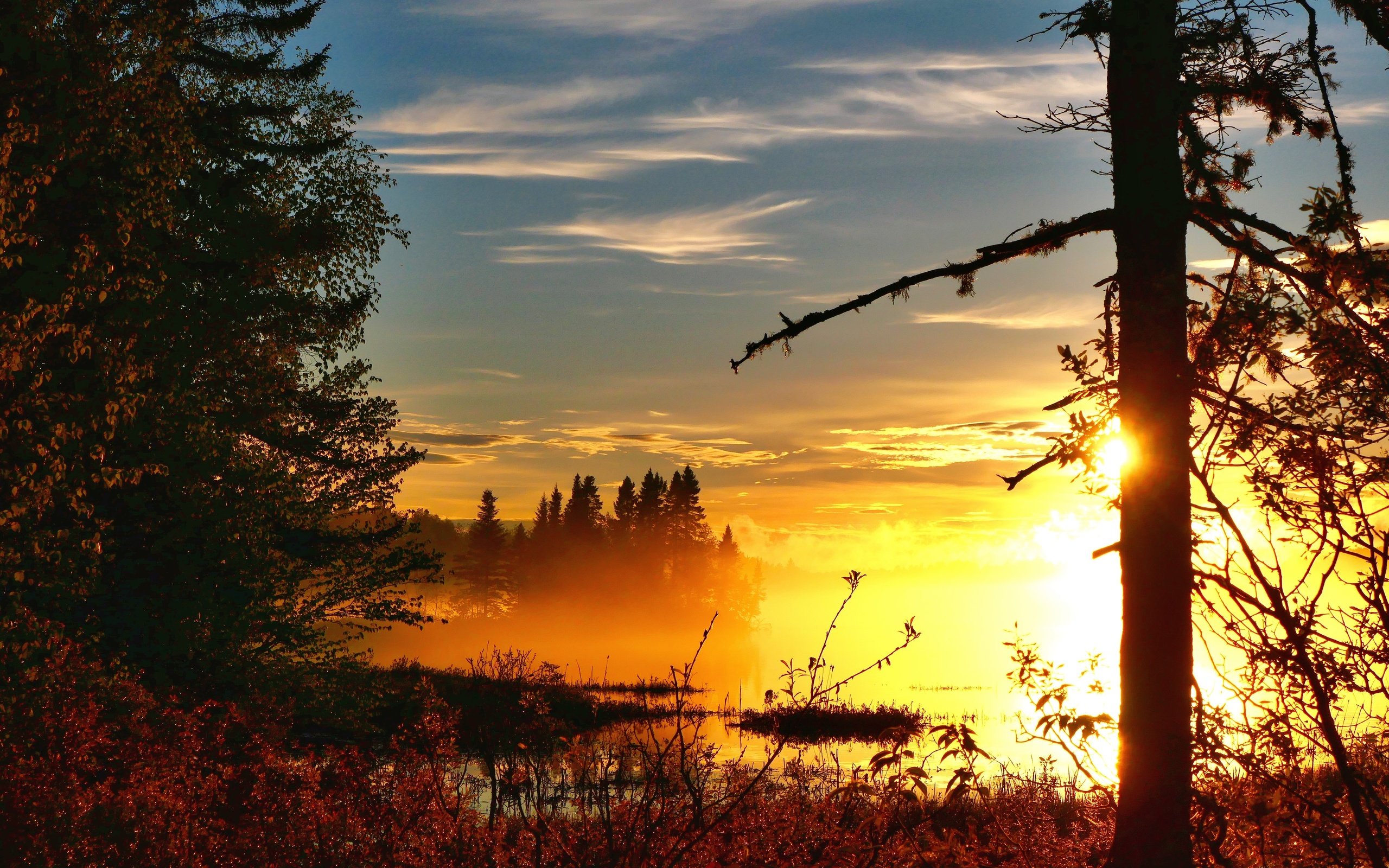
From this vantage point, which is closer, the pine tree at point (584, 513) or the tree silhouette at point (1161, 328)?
the tree silhouette at point (1161, 328)

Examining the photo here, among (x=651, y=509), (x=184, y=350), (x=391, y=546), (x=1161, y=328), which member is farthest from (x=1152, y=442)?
(x=651, y=509)

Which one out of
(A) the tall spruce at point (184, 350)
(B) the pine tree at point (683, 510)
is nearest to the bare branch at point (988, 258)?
(A) the tall spruce at point (184, 350)

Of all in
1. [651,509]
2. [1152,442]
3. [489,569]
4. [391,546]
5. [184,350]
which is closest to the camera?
[1152,442]

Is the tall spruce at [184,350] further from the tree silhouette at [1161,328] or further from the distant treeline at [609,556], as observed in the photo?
the distant treeline at [609,556]

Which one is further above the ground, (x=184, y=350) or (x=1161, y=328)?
(x=184, y=350)

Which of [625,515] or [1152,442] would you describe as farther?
[625,515]

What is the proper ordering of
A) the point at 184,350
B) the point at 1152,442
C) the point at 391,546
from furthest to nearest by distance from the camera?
the point at 391,546, the point at 184,350, the point at 1152,442

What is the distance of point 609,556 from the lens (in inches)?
3369

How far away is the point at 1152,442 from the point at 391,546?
68.9 ft

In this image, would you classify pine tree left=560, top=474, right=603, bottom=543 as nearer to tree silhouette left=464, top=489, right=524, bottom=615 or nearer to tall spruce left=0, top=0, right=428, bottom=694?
tree silhouette left=464, top=489, right=524, bottom=615

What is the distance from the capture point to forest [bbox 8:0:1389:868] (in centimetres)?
488

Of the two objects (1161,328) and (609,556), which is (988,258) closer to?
(1161,328)

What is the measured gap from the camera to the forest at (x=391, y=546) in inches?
192

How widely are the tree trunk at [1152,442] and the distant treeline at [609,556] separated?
7685cm
